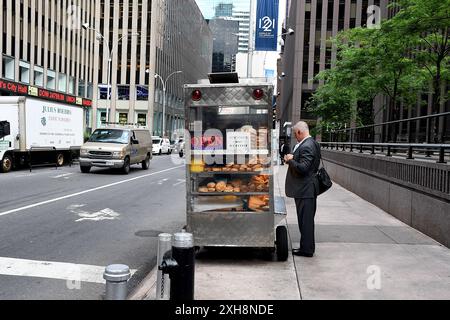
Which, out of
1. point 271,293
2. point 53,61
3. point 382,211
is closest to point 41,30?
point 53,61

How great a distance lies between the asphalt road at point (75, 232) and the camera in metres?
5.44

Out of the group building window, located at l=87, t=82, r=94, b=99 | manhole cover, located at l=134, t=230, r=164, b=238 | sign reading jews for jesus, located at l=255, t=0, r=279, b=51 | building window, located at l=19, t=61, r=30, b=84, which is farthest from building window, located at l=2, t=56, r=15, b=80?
manhole cover, located at l=134, t=230, r=164, b=238

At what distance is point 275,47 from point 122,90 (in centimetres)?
6113

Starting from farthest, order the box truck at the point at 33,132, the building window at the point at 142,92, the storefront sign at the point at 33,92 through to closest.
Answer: the building window at the point at 142,92
the storefront sign at the point at 33,92
the box truck at the point at 33,132

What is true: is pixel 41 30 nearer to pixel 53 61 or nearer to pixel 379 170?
pixel 53 61

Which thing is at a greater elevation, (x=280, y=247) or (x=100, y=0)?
(x=100, y=0)

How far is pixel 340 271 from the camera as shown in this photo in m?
5.78

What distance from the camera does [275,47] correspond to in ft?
52.2

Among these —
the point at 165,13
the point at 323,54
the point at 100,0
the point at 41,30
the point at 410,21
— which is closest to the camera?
the point at 410,21

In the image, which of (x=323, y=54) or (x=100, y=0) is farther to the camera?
(x=100, y=0)

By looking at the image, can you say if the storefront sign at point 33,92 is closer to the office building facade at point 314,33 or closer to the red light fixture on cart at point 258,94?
the office building facade at point 314,33

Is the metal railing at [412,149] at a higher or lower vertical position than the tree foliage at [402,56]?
lower

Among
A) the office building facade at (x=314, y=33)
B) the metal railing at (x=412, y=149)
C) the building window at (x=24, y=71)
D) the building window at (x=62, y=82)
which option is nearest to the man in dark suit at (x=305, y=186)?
the metal railing at (x=412, y=149)

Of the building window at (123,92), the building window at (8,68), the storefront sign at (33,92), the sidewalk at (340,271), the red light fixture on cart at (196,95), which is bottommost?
the sidewalk at (340,271)
